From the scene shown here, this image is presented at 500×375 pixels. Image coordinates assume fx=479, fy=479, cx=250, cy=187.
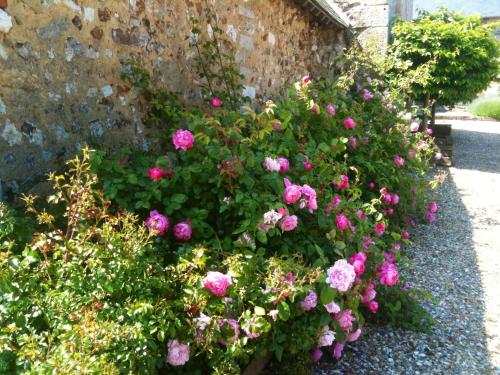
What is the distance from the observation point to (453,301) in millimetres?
3365

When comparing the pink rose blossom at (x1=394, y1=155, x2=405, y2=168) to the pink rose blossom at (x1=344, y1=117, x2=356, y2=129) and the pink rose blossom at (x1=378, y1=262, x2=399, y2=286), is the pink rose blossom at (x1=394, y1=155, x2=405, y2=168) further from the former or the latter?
the pink rose blossom at (x1=378, y1=262, x2=399, y2=286)

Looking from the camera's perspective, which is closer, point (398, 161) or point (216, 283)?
point (216, 283)

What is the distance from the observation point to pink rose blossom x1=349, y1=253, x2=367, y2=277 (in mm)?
2297

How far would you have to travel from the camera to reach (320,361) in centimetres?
248

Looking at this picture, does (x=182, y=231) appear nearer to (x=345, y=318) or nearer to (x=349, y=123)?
(x=345, y=318)

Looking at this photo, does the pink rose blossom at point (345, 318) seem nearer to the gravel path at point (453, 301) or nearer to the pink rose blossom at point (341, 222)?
the gravel path at point (453, 301)

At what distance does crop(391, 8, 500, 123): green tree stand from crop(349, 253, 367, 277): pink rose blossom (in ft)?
20.7

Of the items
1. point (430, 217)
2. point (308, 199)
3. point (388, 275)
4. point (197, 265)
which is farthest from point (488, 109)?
point (197, 265)

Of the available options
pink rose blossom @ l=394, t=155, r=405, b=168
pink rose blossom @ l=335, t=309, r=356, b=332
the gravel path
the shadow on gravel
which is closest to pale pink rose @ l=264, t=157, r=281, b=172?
pink rose blossom @ l=335, t=309, r=356, b=332

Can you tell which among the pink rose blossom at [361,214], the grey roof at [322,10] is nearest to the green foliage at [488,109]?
the grey roof at [322,10]

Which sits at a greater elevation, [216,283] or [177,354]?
[216,283]

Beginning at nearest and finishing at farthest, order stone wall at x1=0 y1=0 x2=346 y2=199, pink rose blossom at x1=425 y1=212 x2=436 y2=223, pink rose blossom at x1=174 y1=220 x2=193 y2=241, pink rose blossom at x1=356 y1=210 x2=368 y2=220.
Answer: pink rose blossom at x1=174 y1=220 x2=193 y2=241
stone wall at x1=0 y1=0 x2=346 y2=199
pink rose blossom at x1=356 y1=210 x2=368 y2=220
pink rose blossom at x1=425 y1=212 x2=436 y2=223

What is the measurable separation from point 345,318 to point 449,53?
706cm

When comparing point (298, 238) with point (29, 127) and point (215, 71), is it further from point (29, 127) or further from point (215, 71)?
point (215, 71)
